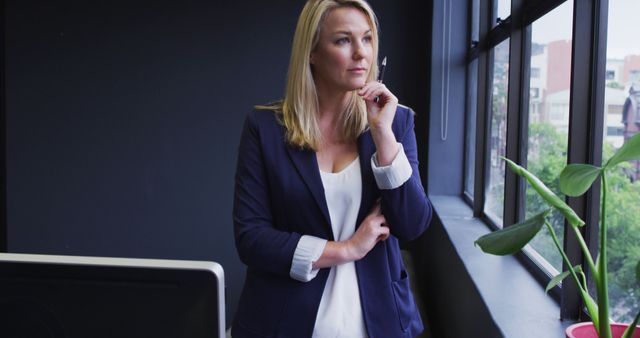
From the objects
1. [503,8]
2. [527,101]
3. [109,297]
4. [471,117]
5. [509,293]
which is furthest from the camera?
[471,117]

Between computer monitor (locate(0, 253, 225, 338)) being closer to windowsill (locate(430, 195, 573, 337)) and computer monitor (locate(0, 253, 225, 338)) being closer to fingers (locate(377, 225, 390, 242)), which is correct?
fingers (locate(377, 225, 390, 242))

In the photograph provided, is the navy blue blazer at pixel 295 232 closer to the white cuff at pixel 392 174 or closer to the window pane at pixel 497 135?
the white cuff at pixel 392 174

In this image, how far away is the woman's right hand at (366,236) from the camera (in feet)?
4.45

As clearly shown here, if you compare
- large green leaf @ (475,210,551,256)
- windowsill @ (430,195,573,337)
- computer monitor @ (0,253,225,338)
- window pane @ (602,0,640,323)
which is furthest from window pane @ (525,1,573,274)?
computer monitor @ (0,253,225,338)

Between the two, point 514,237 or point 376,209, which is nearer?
point 514,237

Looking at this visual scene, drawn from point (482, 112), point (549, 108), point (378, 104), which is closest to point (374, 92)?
point (378, 104)

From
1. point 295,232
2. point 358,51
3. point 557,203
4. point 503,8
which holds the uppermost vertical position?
point 503,8

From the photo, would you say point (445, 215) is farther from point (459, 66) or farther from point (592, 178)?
point (592, 178)

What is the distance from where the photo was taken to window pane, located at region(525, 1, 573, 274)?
1924 millimetres

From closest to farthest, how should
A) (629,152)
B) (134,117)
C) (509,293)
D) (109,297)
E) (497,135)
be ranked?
(109,297), (629,152), (509,293), (497,135), (134,117)

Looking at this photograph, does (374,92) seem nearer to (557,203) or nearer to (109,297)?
(557,203)

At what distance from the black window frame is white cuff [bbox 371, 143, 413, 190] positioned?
486mm

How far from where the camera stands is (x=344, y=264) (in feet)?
4.55

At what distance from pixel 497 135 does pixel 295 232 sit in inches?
75.2
